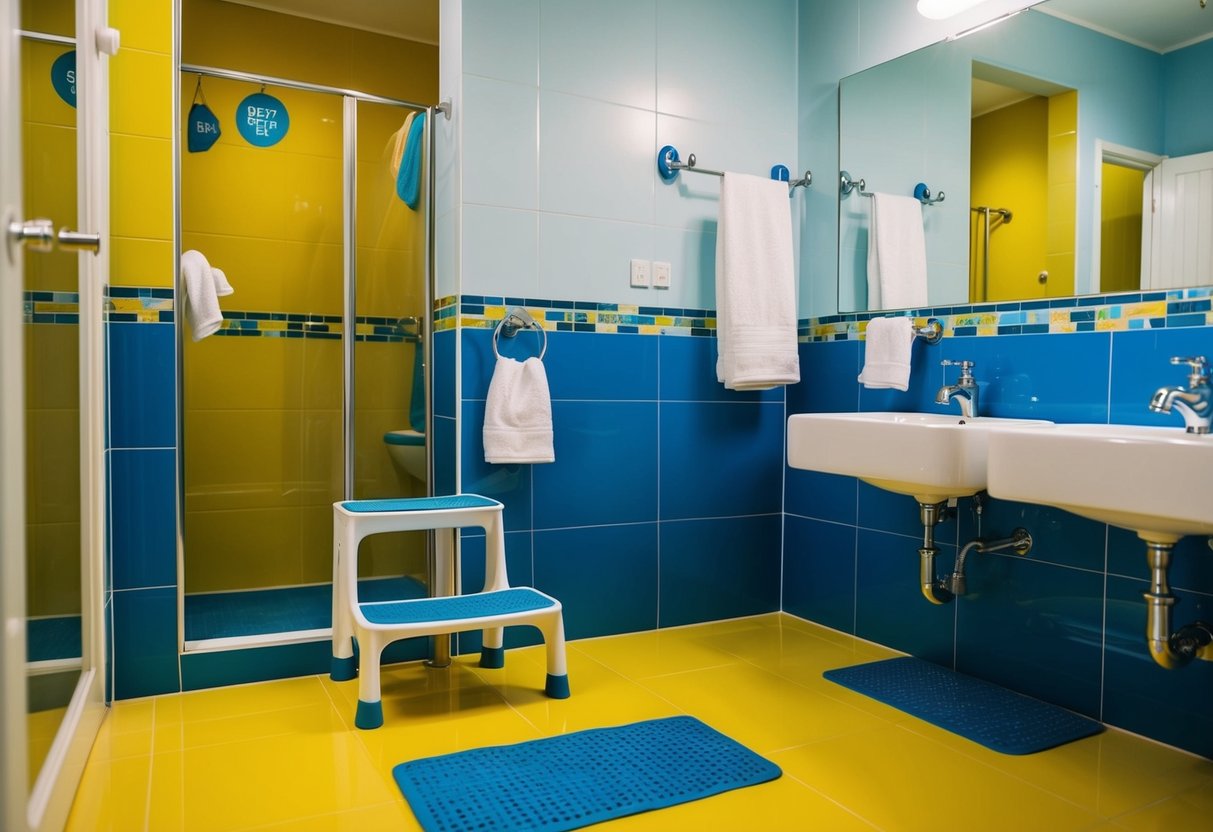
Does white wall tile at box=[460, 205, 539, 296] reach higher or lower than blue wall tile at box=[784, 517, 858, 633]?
higher

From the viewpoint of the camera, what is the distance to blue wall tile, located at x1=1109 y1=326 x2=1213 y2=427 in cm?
187

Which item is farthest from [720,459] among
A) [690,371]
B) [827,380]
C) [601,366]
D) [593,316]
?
[593,316]

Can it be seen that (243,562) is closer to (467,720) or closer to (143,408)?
(143,408)

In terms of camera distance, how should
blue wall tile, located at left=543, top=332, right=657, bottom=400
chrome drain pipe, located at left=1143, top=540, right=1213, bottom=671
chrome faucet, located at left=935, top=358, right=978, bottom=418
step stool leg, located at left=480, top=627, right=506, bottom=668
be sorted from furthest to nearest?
blue wall tile, located at left=543, top=332, right=657, bottom=400 < step stool leg, located at left=480, top=627, right=506, bottom=668 < chrome faucet, located at left=935, top=358, right=978, bottom=418 < chrome drain pipe, located at left=1143, top=540, right=1213, bottom=671

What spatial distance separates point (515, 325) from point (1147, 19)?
1741mm

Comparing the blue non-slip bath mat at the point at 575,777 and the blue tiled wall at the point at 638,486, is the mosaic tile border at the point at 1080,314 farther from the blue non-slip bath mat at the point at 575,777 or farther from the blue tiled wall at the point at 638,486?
the blue non-slip bath mat at the point at 575,777

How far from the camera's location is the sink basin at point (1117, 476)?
1.35m

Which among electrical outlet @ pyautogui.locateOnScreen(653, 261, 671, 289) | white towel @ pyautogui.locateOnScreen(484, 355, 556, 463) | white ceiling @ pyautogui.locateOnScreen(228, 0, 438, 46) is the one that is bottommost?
white towel @ pyautogui.locateOnScreen(484, 355, 556, 463)

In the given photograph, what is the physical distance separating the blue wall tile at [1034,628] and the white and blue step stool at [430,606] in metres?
1.13

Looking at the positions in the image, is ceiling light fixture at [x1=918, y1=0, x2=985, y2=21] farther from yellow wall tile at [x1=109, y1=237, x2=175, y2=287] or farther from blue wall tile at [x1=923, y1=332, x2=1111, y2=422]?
yellow wall tile at [x1=109, y1=237, x2=175, y2=287]

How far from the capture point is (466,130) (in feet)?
8.07

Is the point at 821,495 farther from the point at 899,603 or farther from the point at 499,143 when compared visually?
the point at 499,143

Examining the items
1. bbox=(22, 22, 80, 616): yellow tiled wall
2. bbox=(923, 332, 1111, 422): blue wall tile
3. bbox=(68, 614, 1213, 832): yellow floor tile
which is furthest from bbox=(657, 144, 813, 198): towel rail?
bbox=(22, 22, 80, 616): yellow tiled wall

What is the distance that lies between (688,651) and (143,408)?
1.64 m
